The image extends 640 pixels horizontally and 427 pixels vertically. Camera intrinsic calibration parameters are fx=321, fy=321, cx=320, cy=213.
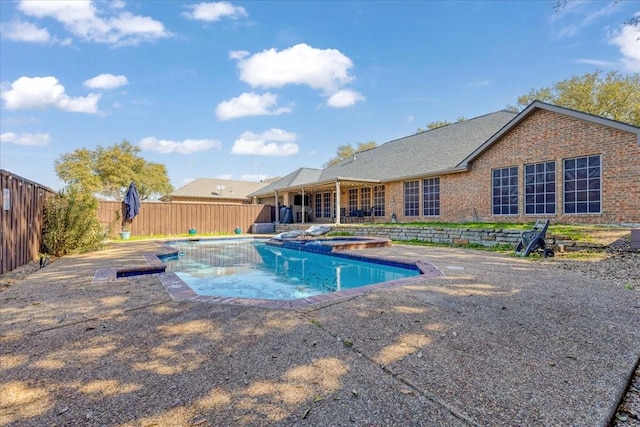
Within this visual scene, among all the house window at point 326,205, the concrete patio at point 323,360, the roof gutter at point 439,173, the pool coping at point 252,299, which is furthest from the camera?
the house window at point 326,205

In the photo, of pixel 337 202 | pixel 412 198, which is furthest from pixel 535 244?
pixel 337 202

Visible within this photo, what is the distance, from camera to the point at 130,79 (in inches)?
700

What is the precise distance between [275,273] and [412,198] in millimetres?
10312

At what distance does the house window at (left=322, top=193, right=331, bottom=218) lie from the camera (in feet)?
72.2

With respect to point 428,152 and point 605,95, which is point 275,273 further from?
point 605,95

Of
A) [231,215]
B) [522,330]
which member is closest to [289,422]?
[522,330]

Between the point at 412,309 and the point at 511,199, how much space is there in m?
10.9

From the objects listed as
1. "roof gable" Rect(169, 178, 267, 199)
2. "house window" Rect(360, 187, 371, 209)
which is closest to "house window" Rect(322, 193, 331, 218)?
"house window" Rect(360, 187, 371, 209)

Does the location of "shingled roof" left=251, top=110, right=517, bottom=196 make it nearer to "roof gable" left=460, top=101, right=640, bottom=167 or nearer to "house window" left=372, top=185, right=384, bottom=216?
"house window" left=372, top=185, right=384, bottom=216

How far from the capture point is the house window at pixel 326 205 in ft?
72.2

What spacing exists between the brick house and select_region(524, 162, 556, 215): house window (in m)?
0.03

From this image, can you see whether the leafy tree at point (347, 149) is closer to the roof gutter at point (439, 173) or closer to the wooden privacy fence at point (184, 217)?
the wooden privacy fence at point (184, 217)

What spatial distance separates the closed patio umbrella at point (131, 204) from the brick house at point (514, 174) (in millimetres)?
8752

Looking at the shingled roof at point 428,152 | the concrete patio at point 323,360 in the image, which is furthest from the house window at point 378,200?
the concrete patio at point 323,360
